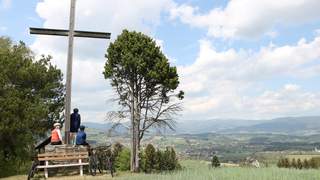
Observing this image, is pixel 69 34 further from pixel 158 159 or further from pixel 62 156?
pixel 158 159

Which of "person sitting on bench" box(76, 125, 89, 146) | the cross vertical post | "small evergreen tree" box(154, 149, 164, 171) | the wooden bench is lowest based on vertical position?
"small evergreen tree" box(154, 149, 164, 171)

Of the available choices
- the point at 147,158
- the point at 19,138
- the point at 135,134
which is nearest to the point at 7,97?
the point at 19,138

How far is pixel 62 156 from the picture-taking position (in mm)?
21406

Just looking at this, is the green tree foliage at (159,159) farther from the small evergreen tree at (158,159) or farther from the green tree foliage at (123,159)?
the green tree foliage at (123,159)

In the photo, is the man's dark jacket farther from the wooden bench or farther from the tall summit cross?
the wooden bench

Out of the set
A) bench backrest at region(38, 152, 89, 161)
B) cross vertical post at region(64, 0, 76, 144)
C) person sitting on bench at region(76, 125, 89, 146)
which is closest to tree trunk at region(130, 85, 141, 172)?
cross vertical post at region(64, 0, 76, 144)

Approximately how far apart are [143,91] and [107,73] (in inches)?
141

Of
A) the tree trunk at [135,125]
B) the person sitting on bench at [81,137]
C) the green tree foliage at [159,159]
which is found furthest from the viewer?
the green tree foliage at [159,159]

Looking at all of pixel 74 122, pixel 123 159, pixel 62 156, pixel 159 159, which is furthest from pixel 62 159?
pixel 159 159

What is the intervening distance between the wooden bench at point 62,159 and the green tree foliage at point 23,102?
9.94 meters

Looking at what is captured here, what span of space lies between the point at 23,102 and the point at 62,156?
47.4 feet

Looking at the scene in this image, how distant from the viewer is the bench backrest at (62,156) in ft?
69.2

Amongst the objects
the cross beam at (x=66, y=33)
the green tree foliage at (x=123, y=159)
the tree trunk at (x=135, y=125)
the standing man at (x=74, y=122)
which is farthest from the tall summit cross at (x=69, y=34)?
the green tree foliage at (x=123, y=159)

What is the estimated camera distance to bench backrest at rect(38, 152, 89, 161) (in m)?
21.1
